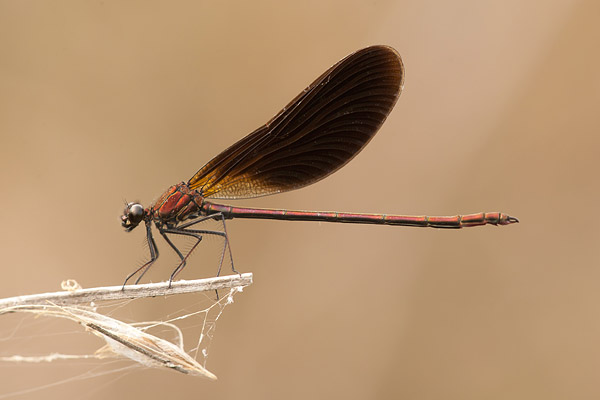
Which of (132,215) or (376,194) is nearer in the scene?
(132,215)

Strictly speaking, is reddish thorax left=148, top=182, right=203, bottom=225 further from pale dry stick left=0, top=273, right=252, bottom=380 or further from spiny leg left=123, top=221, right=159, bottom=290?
pale dry stick left=0, top=273, right=252, bottom=380

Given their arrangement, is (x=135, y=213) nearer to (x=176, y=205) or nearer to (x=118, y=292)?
(x=176, y=205)

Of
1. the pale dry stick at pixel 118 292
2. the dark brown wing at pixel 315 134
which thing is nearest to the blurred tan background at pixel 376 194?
the dark brown wing at pixel 315 134

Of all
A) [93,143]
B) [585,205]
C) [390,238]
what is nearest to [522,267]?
[585,205]

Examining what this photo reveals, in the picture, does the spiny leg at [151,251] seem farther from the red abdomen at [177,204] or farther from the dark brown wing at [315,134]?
the dark brown wing at [315,134]

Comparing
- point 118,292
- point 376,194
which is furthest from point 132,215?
point 376,194

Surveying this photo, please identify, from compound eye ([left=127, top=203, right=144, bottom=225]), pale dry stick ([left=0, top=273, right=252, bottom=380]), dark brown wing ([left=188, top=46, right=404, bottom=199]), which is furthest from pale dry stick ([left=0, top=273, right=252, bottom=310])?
dark brown wing ([left=188, top=46, right=404, bottom=199])

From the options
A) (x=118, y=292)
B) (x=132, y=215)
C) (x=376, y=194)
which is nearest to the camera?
(x=118, y=292)
